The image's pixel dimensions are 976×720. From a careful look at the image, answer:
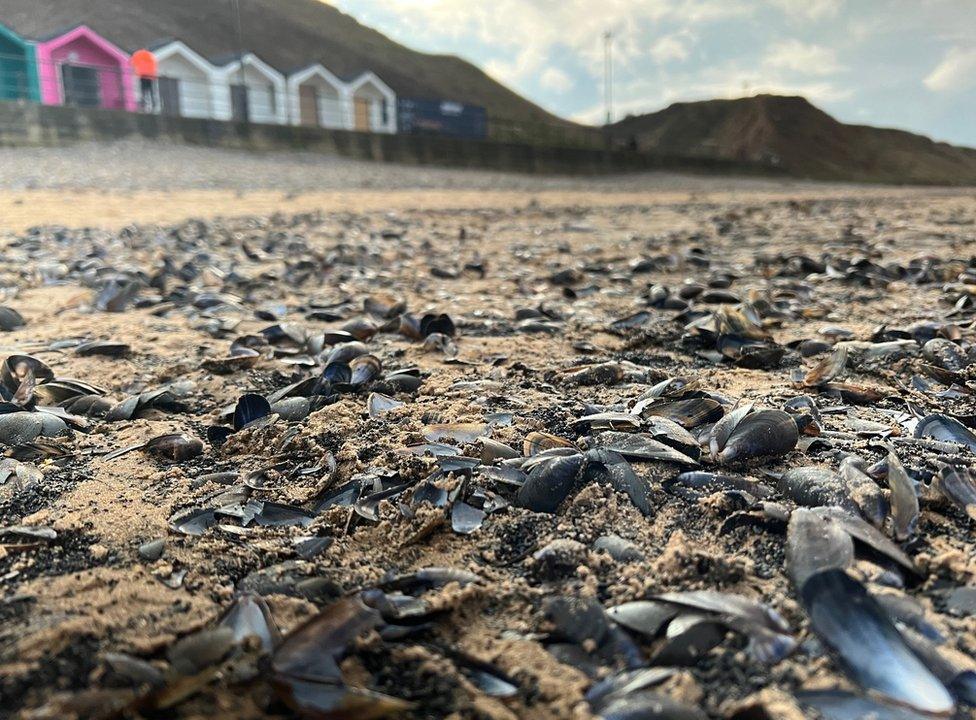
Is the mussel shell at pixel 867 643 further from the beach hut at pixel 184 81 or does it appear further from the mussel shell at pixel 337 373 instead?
the beach hut at pixel 184 81

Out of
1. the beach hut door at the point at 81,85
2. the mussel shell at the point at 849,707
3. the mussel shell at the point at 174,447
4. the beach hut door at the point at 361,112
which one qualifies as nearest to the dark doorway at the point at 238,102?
the beach hut door at the point at 81,85

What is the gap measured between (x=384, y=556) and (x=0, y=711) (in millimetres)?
589

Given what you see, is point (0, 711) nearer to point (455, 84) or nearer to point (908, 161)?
point (455, 84)

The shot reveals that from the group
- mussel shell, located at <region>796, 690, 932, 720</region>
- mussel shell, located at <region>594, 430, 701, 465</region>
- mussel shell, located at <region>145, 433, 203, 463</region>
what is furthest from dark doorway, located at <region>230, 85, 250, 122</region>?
mussel shell, located at <region>796, 690, 932, 720</region>

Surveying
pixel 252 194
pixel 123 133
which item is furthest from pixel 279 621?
pixel 123 133

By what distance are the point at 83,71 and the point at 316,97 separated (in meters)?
11.5

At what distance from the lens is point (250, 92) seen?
30.4m

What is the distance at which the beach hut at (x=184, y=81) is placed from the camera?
27.1m

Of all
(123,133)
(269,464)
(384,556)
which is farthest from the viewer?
(123,133)

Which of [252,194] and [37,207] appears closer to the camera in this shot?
[37,207]

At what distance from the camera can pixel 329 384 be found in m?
2.21

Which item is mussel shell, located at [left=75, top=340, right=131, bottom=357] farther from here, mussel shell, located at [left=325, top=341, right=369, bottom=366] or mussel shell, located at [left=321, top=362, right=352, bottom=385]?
mussel shell, located at [left=321, top=362, right=352, bottom=385]

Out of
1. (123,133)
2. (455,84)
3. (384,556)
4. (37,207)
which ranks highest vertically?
(455,84)

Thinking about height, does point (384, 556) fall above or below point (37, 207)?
below
